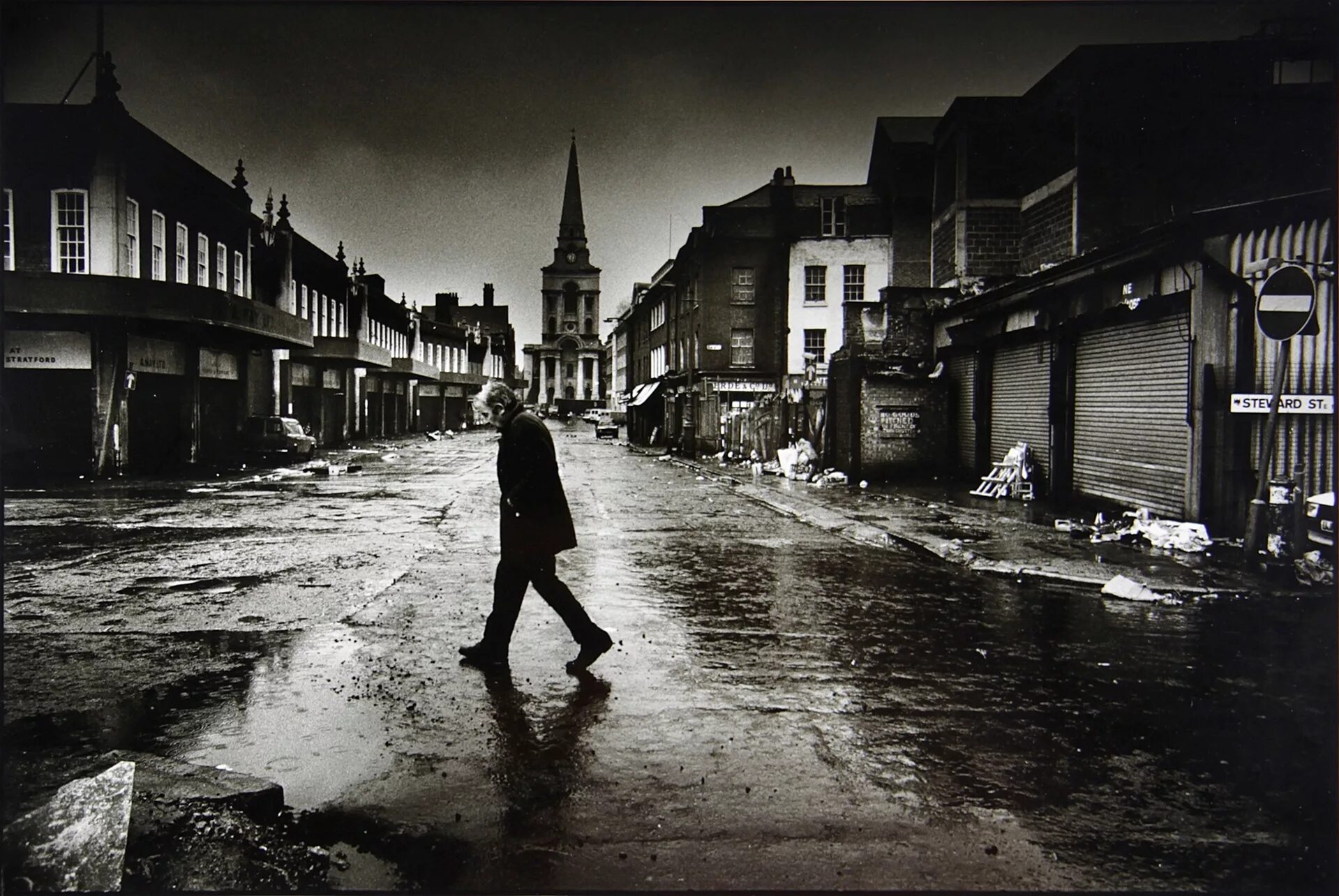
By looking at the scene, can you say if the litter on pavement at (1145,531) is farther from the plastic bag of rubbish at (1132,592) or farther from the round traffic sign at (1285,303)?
the round traffic sign at (1285,303)

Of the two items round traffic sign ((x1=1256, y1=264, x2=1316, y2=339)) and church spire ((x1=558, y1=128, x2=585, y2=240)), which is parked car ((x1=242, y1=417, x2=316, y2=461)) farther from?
church spire ((x1=558, y1=128, x2=585, y2=240))

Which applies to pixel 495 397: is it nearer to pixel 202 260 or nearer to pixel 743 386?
pixel 202 260

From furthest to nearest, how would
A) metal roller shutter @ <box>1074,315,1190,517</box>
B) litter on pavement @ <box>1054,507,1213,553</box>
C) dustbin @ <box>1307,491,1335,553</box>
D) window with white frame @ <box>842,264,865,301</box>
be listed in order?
window with white frame @ <box>842,264,865,301</box> < metal roller shutter @ <box>1074,315,1190,517</box> < litter on pavement @ <box>1054,507,1213,553</box> < dustbin @ <box>1307,491,1335,553</box>

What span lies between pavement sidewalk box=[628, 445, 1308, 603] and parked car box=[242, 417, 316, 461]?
1604 centimetres

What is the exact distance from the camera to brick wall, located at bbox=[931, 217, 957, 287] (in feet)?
81.3

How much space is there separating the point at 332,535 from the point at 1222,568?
10.4 meters

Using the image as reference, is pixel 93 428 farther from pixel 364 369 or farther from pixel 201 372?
pixel 364 369

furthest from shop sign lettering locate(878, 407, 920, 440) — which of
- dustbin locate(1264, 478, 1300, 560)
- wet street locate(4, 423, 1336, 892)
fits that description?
wet street locate(4, 423, 1336, 892)

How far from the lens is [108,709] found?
4805 millimetres

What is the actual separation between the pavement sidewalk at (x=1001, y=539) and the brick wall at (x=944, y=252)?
26.4 ft

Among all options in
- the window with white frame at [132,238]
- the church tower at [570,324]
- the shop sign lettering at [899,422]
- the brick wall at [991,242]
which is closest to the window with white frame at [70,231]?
the window with white frame at [132,238]

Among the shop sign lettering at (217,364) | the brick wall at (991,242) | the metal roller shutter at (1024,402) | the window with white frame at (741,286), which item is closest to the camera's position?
the metal roller shutter at (1024,402)

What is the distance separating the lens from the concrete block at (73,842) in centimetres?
306

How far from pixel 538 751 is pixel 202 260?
29.2 m
